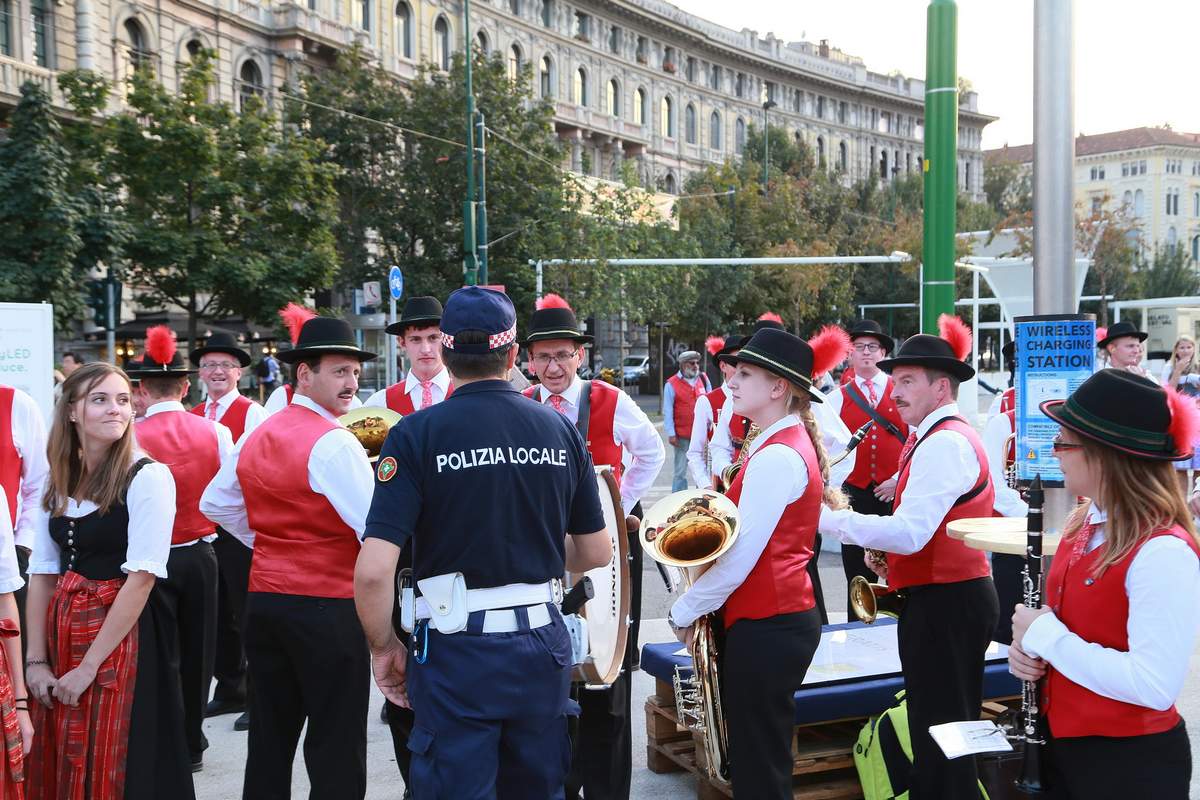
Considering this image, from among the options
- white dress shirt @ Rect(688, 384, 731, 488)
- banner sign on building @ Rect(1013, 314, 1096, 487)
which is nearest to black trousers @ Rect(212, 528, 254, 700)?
banner sign on building @ Rect(1013, 314, 1096, 487)

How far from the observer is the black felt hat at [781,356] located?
13.3 feet

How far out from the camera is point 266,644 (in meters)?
4.07

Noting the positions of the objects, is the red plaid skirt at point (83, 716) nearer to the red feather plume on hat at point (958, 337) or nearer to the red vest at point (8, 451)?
the red vest at point (8, 451)

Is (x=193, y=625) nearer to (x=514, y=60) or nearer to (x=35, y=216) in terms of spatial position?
(x=35, y=216)

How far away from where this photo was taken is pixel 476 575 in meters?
3.15

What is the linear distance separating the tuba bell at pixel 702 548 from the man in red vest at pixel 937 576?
1.95 feet

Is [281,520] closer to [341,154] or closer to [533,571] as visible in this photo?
[533,571]

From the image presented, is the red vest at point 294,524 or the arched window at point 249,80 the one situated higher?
the arched window at point 249,80

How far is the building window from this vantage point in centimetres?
4716

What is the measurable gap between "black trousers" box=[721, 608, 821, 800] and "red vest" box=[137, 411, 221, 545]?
10.1ft

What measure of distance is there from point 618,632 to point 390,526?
1383 millimetres

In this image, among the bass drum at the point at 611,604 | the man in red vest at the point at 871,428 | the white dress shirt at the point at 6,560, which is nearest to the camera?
the white dress shirt at the point at 6,560

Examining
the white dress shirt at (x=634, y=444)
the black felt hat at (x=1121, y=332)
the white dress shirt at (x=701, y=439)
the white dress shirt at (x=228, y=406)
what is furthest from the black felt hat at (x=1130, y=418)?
the white dress shirt at (x=701, y=439)

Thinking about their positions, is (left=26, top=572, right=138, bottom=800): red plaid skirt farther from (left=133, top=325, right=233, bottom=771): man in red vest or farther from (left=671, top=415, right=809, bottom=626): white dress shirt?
(left=671, top=415, right=809, bottom=626): white dress shirt
